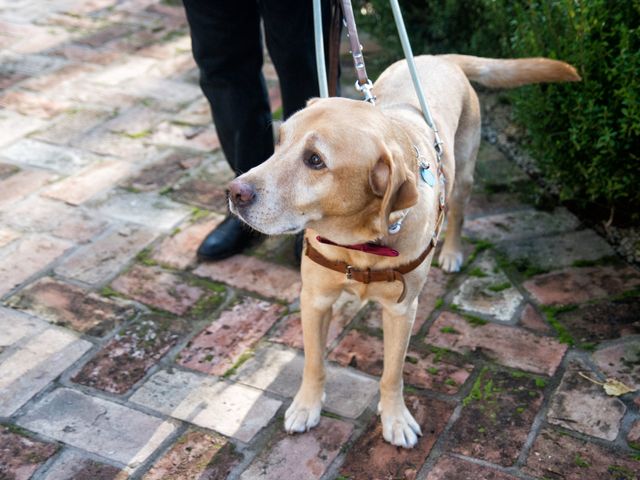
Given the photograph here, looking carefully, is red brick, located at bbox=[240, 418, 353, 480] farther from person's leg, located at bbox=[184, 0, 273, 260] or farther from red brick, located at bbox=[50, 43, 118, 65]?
red brick, located at bbox=[50, 43, 118, 65]

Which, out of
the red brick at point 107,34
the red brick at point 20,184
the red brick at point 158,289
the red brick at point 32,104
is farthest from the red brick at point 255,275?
the red brick at point 107,34

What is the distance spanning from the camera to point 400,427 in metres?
2.84

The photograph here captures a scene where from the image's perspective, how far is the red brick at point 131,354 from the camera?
10.2 ft

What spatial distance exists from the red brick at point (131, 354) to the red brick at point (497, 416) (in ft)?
4.21

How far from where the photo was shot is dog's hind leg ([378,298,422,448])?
9.05ft

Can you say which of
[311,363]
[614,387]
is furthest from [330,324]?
[614,387]

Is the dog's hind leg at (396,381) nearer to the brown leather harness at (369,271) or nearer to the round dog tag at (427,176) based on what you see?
the brown leather harness at (369,271)

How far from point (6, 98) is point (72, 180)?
126 cm

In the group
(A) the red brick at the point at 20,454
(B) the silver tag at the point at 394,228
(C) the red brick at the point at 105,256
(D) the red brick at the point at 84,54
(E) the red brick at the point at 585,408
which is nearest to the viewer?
(B) the silver tag at the point at 394,228

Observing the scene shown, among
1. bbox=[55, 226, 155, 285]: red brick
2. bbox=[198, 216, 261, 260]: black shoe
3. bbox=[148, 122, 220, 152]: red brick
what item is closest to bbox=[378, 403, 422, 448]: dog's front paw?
bbox=[198, 216, 261, 260]: black shoe

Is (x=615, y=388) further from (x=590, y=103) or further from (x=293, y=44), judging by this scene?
(x=293, y=44)

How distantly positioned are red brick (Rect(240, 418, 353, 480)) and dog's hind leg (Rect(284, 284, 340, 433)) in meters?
0.04

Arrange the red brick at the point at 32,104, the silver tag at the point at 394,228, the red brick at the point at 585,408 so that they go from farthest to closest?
the red brick at the point at 32,104 < the red brick at the point at 585,408 < the silver tag at the point at 394,228

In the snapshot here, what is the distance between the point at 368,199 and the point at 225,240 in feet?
5.33
